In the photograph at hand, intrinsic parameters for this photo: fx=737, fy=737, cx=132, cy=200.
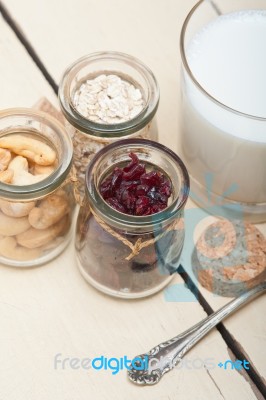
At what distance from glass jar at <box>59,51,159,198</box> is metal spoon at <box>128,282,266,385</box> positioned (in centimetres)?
26

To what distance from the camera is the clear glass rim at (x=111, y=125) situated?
98 centimetres

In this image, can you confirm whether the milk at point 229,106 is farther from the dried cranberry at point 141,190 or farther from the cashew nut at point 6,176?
the cashew nut at point 6,176

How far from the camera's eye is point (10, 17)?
126 centimetres

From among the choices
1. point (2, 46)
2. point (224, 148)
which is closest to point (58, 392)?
point (224, 148)

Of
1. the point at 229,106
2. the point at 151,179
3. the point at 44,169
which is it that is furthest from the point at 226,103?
the point at 44,169

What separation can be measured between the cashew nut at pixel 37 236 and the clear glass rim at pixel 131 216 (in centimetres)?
13

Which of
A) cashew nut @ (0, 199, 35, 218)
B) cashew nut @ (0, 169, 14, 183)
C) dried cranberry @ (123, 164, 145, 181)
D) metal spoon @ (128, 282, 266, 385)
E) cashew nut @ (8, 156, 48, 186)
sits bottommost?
metal spoon @ (128, 282, 266, 385)

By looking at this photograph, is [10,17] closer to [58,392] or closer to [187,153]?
[187,153]

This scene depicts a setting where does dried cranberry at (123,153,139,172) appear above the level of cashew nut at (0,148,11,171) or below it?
below

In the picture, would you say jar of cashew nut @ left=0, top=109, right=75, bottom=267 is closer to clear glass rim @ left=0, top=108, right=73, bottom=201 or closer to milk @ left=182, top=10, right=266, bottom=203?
clear glass rim @ left=0, top=108, right=73, bottom=201

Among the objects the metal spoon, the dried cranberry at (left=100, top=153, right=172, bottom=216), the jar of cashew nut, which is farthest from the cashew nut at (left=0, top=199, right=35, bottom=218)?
the metal spoon

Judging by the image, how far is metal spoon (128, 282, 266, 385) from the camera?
964mm

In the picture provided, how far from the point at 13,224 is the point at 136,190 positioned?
181mm

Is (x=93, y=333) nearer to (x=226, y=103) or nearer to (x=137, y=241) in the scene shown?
(x=137, y=241)
